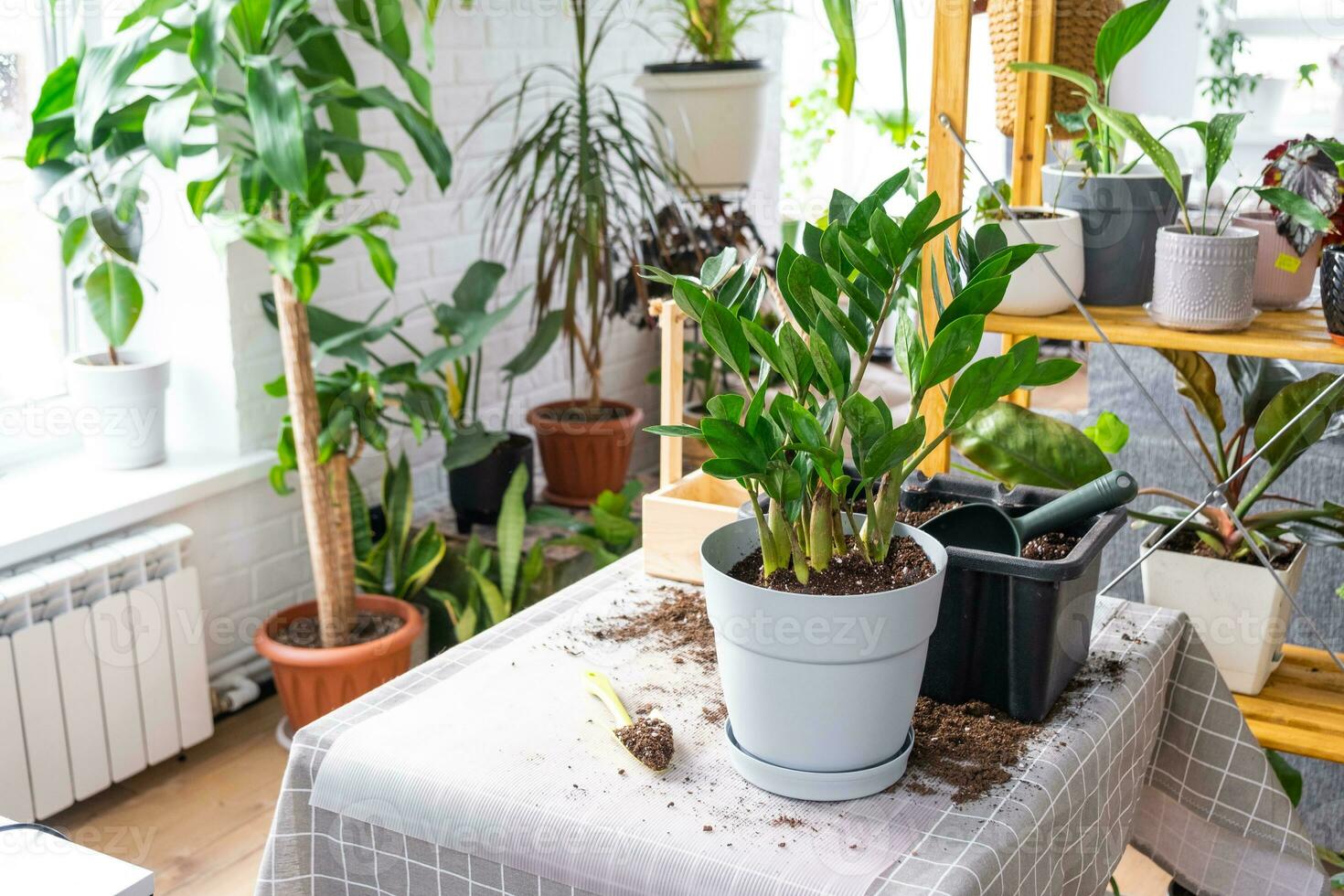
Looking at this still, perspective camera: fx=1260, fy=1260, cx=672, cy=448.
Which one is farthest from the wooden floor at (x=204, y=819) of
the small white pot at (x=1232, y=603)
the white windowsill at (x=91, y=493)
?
the small white pot at (x=1232, y=603)

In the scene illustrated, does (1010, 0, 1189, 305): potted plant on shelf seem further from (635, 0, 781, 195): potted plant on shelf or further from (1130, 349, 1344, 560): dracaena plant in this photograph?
(635, 0, 781, 195): potted plant on shelf

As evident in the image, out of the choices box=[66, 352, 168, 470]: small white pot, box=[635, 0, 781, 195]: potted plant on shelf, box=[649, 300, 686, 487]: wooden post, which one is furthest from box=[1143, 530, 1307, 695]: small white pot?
box=[66, 352, 168, 470]: small white pot

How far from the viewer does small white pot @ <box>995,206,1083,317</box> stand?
1610 mm

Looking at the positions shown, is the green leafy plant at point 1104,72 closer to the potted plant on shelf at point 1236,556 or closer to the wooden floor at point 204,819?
the potted plant on shelf at point 1236,556

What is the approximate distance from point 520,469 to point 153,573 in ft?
2.68

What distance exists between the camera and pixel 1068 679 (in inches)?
48.4

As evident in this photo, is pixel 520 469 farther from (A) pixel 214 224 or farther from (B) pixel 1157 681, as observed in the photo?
(B) pixel 1157 681

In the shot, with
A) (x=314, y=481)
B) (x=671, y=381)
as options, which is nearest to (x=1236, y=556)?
(x=671, y=381)

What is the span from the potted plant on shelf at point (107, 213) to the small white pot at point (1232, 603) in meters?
1.65

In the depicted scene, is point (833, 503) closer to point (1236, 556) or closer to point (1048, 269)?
point (1048, 269)

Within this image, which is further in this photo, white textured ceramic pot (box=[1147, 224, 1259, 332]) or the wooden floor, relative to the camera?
the wooden floor

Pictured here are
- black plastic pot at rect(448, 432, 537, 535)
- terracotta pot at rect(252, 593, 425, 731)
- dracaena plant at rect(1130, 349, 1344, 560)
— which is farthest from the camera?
black plastic pot at rect(448, 432, 537, 535)

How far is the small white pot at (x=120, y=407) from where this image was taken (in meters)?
2.58

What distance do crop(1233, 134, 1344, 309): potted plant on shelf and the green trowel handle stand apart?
525 mm
